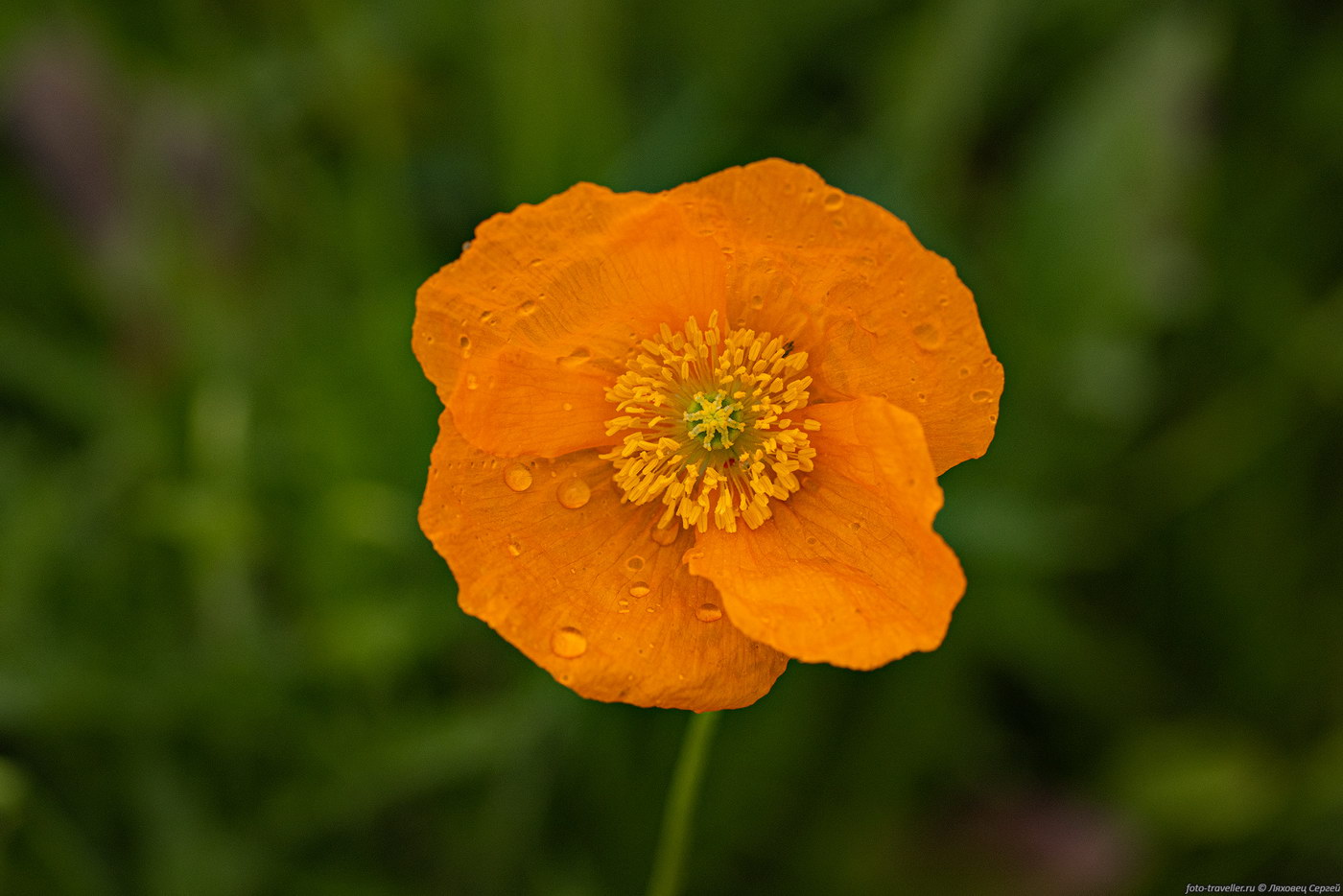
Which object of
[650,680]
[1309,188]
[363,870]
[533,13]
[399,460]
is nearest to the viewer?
[650,680]

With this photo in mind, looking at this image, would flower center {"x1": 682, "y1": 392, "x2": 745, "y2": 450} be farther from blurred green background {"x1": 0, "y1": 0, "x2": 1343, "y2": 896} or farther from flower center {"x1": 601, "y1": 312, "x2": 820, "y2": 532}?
blurred green background {"x1": 0, "y1": 0, "x2": 1343, "y2": 896}

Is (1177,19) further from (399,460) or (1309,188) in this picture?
(399,460)

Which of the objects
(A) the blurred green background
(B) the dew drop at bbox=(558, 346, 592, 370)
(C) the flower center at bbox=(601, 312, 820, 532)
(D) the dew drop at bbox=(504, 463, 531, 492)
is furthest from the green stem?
(A) the blurred green background

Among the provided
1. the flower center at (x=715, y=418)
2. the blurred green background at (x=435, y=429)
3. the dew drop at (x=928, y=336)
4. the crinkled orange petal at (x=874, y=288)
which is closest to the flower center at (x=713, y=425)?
the flower center at (x=715, y=418)

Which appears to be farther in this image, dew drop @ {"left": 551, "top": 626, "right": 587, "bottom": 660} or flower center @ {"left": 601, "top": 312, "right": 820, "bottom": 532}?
flower center @ {"left": 601, "top": 312, "right": 820, "bottom": 532}

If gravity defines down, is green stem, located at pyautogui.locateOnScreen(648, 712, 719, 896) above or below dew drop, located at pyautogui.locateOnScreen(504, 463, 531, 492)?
below

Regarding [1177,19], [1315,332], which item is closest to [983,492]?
[1315,332]

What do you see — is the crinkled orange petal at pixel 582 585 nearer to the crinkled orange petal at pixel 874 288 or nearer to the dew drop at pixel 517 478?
the dew drop at pixel 517 478
